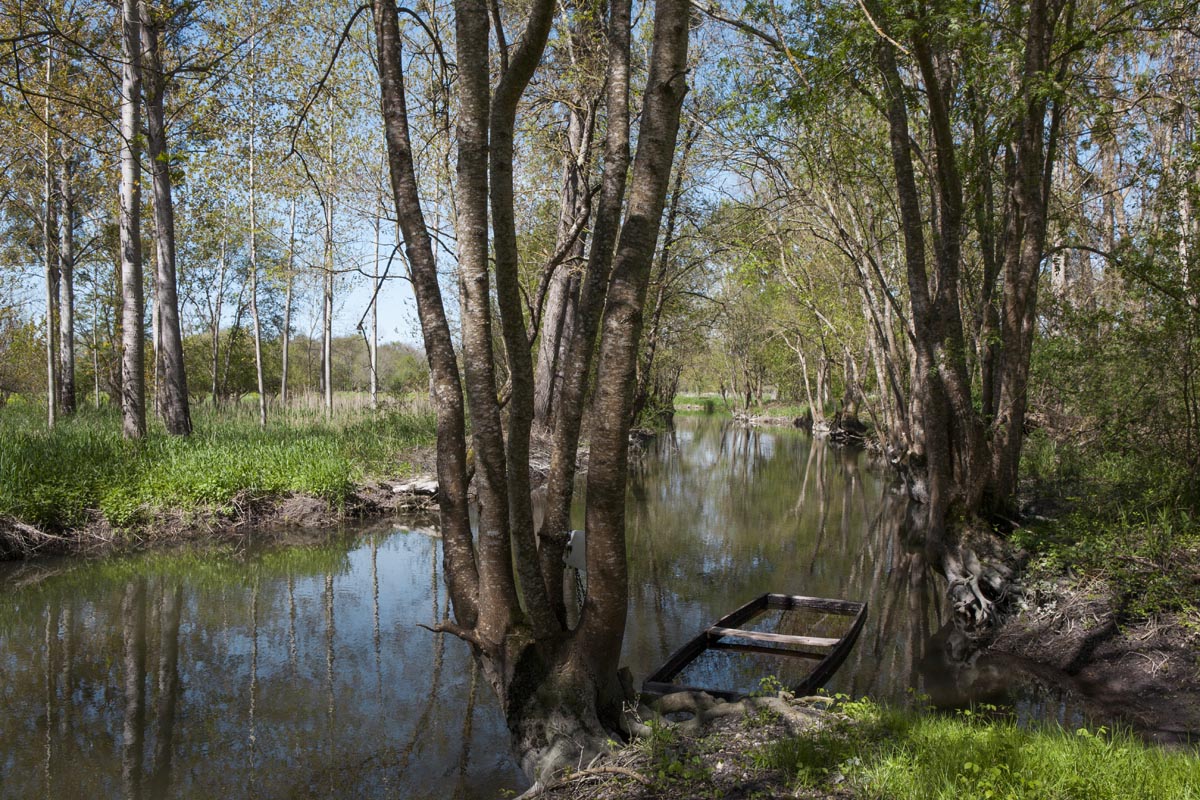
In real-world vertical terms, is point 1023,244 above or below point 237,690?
above

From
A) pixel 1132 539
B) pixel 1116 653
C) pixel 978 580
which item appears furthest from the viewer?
pixel 978 580

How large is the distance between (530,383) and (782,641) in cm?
404

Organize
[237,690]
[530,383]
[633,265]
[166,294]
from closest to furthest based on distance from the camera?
[633,265]
[530,383]
[237,690]
[166,294]

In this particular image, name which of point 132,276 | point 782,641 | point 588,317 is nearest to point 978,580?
point 782,641

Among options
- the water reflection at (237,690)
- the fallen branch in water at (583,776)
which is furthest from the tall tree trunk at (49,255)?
the fallen branch in water at (583,776)

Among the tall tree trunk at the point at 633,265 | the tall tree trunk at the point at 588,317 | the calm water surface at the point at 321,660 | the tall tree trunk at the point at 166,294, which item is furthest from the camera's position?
the tall tree trunk at the point at 166,294

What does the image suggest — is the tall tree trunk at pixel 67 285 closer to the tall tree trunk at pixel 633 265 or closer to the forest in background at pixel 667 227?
the forest in background at pixel 667 227

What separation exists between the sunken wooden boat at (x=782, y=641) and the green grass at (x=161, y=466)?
26.5ft

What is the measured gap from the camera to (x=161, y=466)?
12156mm

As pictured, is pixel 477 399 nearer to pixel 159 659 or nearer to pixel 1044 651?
pixel 159 659

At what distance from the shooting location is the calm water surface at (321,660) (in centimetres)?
523

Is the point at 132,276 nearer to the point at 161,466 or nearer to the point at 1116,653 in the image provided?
the point at 161,466

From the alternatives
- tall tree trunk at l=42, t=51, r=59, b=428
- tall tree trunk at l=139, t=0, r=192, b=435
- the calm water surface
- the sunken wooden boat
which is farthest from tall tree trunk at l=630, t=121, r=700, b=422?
tall tree trunk at l=42, t=51, r=59, b=428

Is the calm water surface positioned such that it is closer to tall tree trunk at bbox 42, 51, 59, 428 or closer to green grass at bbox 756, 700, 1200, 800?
green grass at bbox 756, 700, 1200, 800
